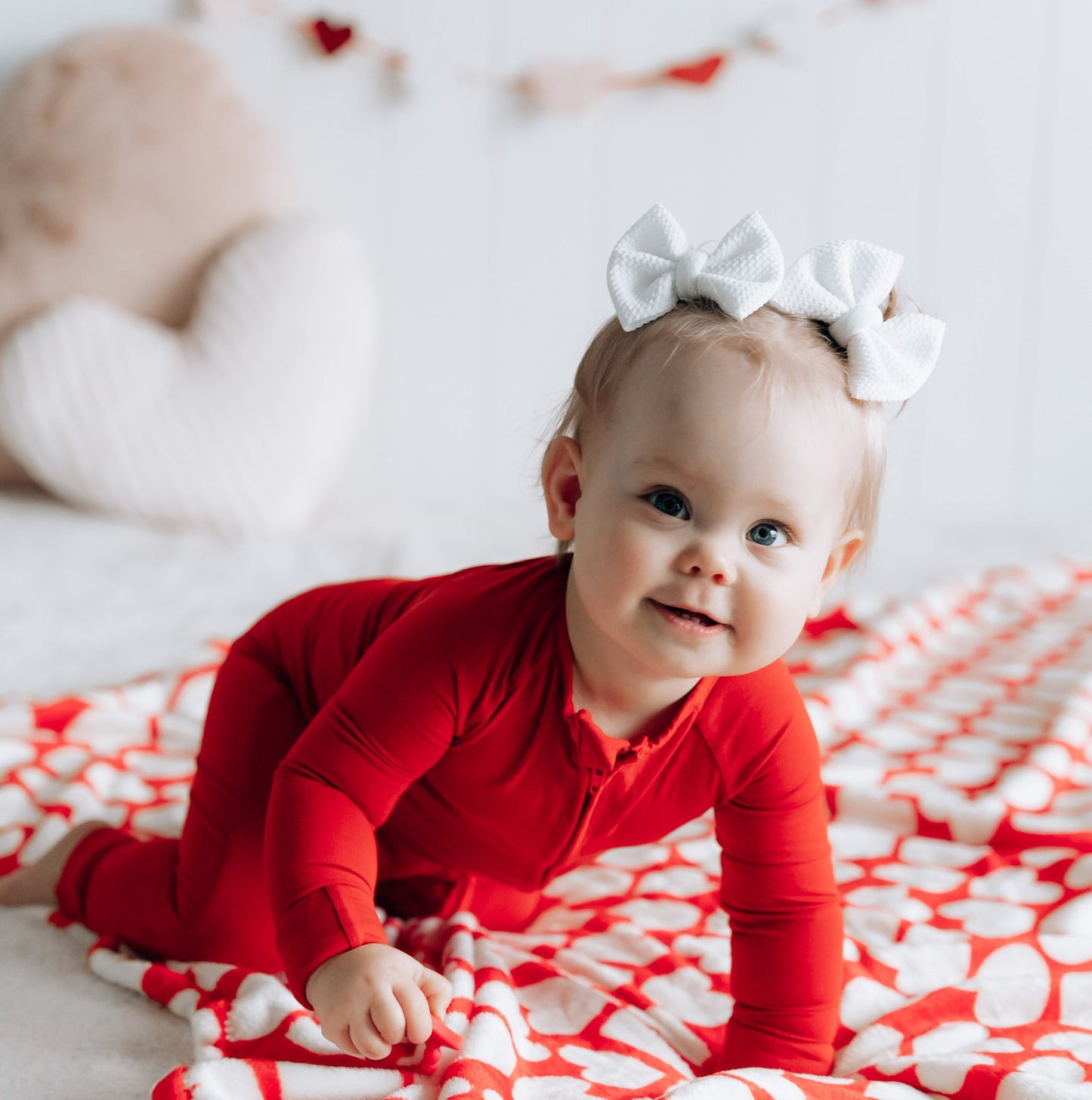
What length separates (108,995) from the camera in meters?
0.85

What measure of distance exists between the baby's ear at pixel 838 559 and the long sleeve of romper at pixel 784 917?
8 centimetres

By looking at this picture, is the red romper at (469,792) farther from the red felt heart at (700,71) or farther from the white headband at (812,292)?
the red felt heart at (700,71)

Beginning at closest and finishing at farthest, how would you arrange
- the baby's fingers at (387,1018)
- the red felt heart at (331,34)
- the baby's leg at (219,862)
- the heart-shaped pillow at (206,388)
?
the baby's fingers at (387,1018) → the baby's leg at (219,862) → the heart-shaped pillow at (206,388) → the red felt heart at (331,34)

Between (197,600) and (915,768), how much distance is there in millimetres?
948

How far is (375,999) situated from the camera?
2.14ft

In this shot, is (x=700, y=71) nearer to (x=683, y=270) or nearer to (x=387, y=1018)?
(x=683, y=270)

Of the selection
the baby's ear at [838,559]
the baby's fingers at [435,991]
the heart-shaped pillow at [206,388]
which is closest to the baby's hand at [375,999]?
the baby's fingers at [435,991]

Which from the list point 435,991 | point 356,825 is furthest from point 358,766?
point 435,991

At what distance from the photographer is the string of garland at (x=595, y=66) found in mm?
2105

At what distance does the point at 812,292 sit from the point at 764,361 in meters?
0.07

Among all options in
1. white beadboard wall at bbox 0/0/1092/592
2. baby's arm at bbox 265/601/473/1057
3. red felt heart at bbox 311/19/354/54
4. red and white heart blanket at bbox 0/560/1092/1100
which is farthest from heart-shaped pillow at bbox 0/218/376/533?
baby's arm at bbox 265/601/473/1057

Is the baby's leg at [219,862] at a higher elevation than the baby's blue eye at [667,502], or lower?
lower

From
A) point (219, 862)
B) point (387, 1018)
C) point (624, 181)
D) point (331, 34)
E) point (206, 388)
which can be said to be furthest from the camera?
point (624, 181)

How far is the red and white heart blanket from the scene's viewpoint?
2.45 ft
